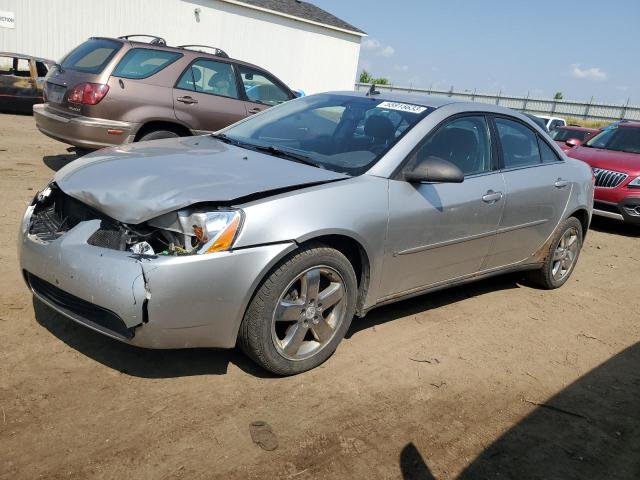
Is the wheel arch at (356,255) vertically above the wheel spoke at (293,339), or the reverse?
the wheel arch at (356,255)

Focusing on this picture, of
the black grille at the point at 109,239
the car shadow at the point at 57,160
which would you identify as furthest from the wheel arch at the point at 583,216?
the car shadow at the point at 57,160

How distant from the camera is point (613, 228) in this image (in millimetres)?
9094

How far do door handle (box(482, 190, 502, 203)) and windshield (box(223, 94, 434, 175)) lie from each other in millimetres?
750

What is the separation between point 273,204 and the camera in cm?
300

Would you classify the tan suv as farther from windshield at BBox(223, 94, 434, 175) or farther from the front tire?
the front tire

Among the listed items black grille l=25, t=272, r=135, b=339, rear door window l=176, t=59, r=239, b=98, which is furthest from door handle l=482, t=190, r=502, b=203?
rear door window l=176, t=59, r=239, b=98

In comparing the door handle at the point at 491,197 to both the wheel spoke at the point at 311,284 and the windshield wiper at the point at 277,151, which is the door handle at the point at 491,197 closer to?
the windshield wiper at the point at 277,151

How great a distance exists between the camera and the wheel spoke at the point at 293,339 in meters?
3.22

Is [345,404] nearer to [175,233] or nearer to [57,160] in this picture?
[175,233]

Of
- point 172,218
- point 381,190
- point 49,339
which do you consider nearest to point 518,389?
point 381,190

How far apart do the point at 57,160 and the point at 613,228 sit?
8610 millimetres

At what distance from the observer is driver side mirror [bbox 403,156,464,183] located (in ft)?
11.7

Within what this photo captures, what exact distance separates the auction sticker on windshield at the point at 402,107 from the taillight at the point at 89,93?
3.96 metres

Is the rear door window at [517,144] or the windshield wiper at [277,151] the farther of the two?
the rear door window at [517,144]
